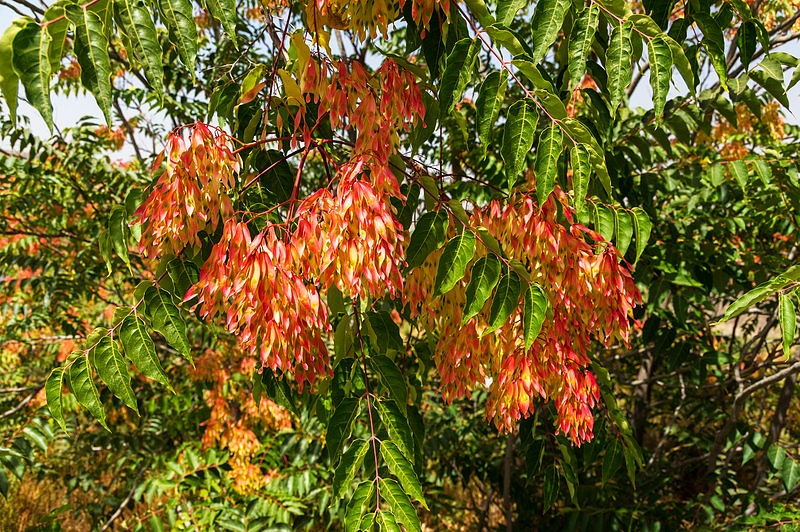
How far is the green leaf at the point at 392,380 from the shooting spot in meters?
1.41

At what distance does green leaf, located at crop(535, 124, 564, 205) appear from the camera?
121 cm

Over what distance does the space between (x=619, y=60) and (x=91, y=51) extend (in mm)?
923

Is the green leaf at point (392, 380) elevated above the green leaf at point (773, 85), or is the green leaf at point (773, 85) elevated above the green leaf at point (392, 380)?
the green leaf at point (773, 85)

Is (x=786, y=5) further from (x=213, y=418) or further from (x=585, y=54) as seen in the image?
(x=213, y=418)

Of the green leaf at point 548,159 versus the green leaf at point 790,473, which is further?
the green leaf at point 790,473

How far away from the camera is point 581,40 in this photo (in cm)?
123

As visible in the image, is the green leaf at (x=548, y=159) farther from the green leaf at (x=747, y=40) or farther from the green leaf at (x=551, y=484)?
the green leaf at (x=551, y=484)

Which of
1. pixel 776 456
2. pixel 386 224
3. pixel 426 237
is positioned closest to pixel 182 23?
pixel 386 224

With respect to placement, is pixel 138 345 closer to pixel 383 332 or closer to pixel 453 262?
pixel 383 332

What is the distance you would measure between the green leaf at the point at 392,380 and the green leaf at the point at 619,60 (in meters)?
0.71

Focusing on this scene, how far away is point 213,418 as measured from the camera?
338cm

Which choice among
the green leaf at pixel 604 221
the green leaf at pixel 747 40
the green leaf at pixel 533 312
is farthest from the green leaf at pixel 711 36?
the green leaf at pixel 533 312

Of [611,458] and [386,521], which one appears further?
[611,458]

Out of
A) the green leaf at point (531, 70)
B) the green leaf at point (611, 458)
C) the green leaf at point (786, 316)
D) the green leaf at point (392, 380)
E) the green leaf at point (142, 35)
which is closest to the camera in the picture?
the green leaf at point (142, 35)
